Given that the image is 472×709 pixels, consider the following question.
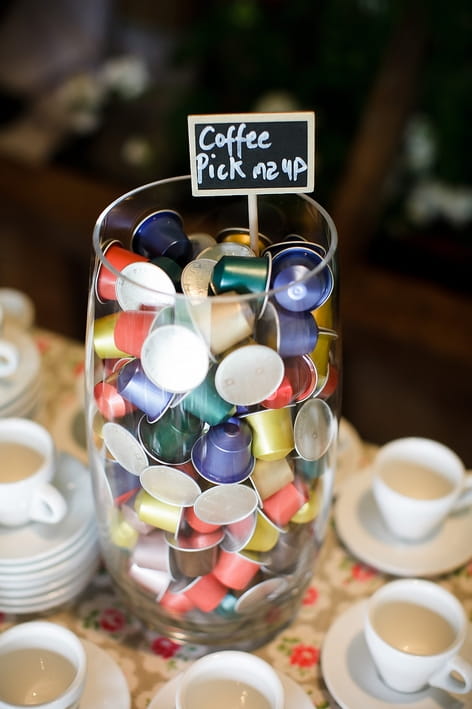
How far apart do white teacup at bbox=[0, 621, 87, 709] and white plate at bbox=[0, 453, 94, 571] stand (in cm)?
10

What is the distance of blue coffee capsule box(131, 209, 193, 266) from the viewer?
2.82ft

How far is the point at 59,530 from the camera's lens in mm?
937

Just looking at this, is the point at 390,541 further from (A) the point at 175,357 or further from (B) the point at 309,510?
(A) the point at 175,357

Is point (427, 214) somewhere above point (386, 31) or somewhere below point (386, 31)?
below

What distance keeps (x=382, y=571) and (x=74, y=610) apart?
1.18ft

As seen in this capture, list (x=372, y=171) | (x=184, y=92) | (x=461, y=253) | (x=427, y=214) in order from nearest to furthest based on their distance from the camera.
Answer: (x=372, y=171), (x=461, y=253), (x=427, y=214), (x=184, y=92)

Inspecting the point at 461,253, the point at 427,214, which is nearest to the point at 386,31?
the point at 427,214

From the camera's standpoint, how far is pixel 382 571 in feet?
3.27

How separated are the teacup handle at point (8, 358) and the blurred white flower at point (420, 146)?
1893mm

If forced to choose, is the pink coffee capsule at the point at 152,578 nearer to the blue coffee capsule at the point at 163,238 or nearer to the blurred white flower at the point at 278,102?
the blue coffee capsule at the point at 163,238

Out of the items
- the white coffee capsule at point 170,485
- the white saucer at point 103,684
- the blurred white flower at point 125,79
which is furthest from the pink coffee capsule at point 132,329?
the blurred white flower at point 125,79

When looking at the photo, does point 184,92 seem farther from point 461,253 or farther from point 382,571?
point 382,571

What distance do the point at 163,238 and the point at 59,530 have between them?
13.6 inches

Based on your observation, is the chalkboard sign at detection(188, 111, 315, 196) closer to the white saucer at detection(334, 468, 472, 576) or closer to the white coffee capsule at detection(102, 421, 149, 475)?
the white coffee capsule at detection(102, 421, 149, 475)
